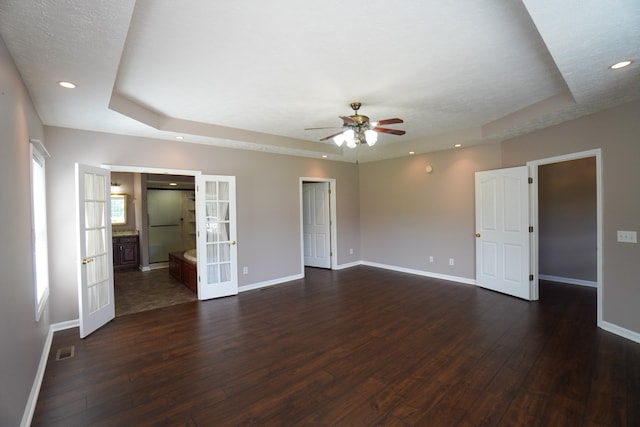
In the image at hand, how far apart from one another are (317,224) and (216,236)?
277cm

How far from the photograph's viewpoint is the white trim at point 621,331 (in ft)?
10.2

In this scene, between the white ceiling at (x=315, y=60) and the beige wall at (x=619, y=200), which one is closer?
the white ceiling at (x=315, y=60)

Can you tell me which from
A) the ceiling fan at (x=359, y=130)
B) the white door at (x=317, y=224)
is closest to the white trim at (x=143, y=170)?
the ceiling fan at (x=359, y=130)

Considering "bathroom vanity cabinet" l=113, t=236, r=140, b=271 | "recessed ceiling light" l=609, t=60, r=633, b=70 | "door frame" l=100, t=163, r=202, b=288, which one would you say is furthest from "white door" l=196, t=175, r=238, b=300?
"recessed ceiling light" l=609, t=60, r=633, b=70

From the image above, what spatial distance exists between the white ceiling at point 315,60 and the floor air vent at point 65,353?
2.62 metres

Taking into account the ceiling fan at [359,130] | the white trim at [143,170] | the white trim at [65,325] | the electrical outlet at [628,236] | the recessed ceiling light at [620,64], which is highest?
the recessed ceiling light at [620,64]

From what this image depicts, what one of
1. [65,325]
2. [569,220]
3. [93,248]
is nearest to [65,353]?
[65,325]

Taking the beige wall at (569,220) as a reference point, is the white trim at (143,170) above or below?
above

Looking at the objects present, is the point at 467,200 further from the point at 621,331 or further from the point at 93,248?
the point at 93,248

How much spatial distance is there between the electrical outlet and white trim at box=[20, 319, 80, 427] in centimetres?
568

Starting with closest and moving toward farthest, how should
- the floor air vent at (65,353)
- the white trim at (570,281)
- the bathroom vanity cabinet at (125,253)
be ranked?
the floor air vent at (65,353) → the white trim at (570,281) → the bathroom vanity cabinet at (125,253)

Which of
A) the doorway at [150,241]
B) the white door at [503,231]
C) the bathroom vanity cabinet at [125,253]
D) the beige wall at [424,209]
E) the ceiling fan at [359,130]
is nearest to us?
the ceiling fan at [359,130]

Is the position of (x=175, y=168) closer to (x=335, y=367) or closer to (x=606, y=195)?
(x=335, y=367)

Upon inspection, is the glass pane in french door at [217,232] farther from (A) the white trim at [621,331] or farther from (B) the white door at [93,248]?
(A) the white trim at [621,331]
